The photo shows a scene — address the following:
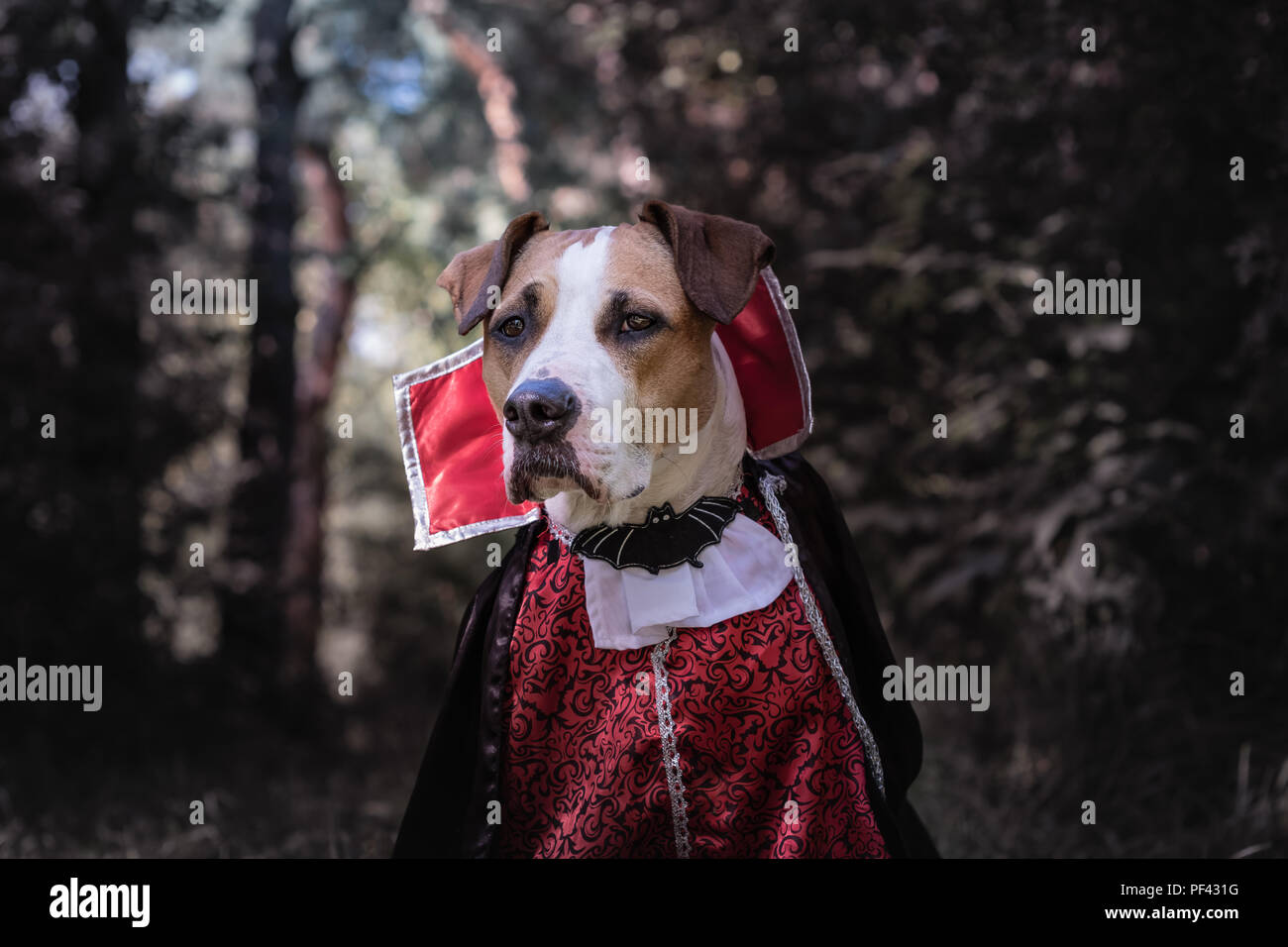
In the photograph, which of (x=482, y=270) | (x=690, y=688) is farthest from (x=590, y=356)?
(x=690, y=688)

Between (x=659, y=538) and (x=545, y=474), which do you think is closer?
(x=545, y=474)

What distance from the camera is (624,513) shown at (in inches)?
98.8

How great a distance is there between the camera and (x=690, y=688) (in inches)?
94.8

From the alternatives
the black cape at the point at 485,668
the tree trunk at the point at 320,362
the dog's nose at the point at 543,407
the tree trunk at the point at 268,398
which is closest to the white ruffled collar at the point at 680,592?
the black cape at the point at 485,668

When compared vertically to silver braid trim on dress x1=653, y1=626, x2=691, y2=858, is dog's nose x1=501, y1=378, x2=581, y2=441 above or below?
above

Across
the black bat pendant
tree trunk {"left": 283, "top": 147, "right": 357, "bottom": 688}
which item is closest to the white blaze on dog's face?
the black bat pendant

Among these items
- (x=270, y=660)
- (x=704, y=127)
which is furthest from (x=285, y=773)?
(x=704, y=127)

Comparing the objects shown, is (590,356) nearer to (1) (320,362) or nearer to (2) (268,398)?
(2) (268,398)

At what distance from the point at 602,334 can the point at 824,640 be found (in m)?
0.85

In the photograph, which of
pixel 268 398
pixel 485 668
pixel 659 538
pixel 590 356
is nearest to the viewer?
pixel 590 356

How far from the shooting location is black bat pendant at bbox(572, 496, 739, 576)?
248 cm

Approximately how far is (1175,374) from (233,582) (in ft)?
15.0

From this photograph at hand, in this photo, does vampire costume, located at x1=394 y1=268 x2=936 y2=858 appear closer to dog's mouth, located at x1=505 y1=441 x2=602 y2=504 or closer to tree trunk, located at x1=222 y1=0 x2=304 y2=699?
dog's mouth, located at x1=505 y1=441 x2=602 y2=504

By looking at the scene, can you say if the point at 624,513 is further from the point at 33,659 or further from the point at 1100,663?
the point at 33,659
